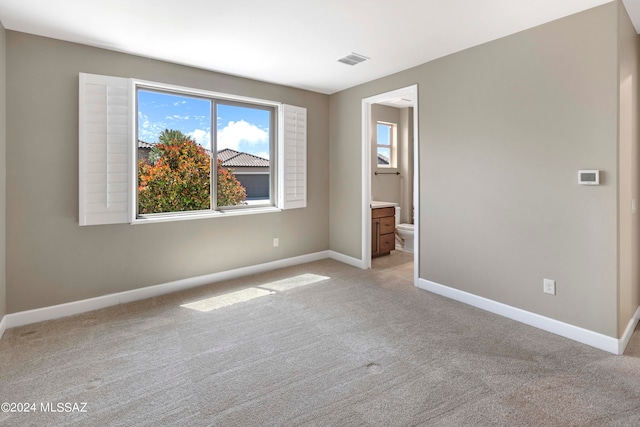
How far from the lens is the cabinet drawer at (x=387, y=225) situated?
17.0ft

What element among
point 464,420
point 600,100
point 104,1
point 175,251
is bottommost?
point 464,420

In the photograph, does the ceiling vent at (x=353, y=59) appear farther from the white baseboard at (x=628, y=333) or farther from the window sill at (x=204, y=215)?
the white baseboard at (x=628, y=333)

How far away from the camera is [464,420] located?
5.65ft

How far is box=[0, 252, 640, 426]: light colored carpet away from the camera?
1.78 m

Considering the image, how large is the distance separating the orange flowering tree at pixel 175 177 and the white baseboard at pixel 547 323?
2.90 metres

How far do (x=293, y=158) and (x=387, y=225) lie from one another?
6.12 ft

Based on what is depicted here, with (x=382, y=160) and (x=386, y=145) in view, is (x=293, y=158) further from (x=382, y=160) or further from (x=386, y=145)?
(x=386, y=145)

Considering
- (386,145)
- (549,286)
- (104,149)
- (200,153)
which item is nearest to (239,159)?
(200,153)

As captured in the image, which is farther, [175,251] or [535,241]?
[175,251]

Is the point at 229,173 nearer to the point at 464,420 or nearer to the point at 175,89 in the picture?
the point at 175,89

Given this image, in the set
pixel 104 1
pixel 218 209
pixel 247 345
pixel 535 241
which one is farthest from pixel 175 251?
pixel 535 241

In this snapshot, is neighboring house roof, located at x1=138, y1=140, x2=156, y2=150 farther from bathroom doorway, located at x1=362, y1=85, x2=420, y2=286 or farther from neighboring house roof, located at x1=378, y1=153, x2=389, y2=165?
neighboring house roof, located at x1=378, y1=153, x2=389, y2=165

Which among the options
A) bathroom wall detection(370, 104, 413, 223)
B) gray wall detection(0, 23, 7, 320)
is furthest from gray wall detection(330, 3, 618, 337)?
gray wall detection(0, 23, 7, 320)

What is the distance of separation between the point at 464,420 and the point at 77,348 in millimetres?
2655
